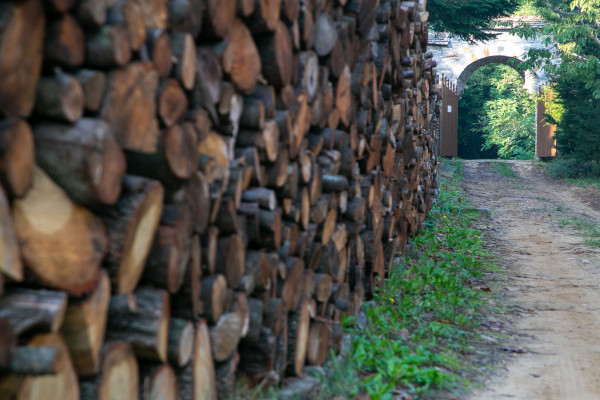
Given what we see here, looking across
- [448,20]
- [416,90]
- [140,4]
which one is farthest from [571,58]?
[140,4]

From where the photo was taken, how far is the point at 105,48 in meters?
1.42

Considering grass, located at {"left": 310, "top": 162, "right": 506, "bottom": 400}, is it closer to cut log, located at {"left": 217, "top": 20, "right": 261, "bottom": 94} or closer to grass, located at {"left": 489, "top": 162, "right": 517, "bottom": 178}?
cut log, located at {"left": 217, "top": 20, "right": 261, "bottom": 94}

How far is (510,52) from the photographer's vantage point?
78.3ft

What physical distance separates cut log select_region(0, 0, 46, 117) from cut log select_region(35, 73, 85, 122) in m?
0.02

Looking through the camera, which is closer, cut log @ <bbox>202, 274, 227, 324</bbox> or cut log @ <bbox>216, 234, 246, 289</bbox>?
cut log @ <bbox>202, 274, 227, 324</bbox>

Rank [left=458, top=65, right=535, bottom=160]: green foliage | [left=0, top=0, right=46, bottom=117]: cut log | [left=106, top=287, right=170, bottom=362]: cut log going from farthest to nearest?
[left=458, top=65, right=535, bottom=160]: green foliage, [left=106, top=287, right=170, bottom=362]: cut log, [left=0, top=0, right=46, bottom=117]: cut log

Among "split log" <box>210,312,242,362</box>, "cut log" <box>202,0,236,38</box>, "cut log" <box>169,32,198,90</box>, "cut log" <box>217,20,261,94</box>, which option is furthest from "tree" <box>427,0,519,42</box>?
"cut log" <box>169,32,198,90</box>

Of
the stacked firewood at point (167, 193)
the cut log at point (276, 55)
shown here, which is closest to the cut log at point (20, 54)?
the stacked firewood at point (167, 193)

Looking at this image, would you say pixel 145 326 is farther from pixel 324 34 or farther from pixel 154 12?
pixel 324 34

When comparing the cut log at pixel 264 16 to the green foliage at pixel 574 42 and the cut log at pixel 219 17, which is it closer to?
the cut log at pixel 219 17

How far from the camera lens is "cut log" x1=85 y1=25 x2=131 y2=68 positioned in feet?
4.62

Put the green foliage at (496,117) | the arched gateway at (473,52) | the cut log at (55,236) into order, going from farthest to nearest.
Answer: the green foliage at (496,117)
the arched gateway at (473,52)
the cut log at (55,236)

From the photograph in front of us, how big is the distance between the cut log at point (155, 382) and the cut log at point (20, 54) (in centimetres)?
82

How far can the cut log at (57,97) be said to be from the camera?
1.29 metres
